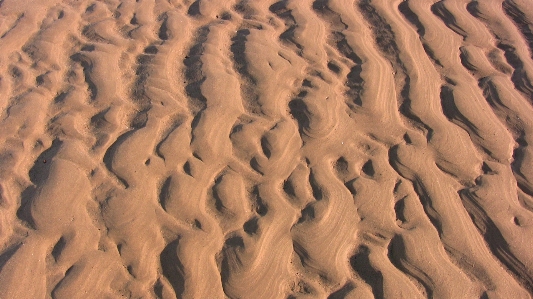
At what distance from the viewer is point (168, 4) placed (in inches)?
156

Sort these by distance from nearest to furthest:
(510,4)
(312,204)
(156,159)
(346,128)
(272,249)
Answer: (272,249), (312,204), (156,159), (346,128), (510,4)

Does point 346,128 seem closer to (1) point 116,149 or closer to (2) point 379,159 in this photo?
(2) point 379,159

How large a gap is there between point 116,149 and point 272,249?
45.0 inches

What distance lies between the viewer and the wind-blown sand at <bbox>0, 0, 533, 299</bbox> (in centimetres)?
224

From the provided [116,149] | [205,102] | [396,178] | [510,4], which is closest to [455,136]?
[396,178]

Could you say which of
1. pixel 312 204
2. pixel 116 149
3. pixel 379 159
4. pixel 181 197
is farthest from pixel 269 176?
pixel 116 149

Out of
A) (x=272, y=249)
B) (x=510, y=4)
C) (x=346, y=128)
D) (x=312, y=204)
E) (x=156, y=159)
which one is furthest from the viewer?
(x=510, y=4)

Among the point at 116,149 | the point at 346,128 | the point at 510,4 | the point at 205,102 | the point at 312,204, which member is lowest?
the point at 116,149

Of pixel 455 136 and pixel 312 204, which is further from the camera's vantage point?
pixel 455 136

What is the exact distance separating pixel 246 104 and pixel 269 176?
0.62m

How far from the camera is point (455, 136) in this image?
9.11 feet

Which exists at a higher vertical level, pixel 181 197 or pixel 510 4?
pixel 510 4

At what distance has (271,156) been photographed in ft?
8.67

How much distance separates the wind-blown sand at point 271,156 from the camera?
224 centimetres
